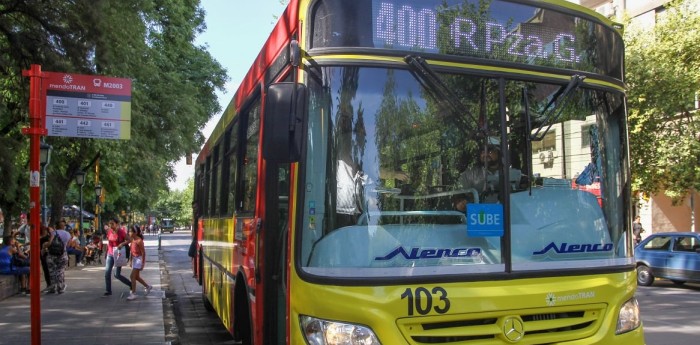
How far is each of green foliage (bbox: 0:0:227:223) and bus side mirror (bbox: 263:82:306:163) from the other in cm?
1106

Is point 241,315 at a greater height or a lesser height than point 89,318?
greater

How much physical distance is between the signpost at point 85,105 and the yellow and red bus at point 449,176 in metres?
5.18

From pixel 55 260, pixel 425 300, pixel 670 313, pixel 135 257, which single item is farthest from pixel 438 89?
pixel 55 260

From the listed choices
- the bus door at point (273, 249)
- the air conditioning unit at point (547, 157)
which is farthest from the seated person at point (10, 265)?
the air conditioning unit at point (547, 157)

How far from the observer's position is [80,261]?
24.4m

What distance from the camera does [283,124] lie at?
3.34 meters

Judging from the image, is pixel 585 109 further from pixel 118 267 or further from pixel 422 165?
pixel 118 267

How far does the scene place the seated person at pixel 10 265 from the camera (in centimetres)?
1291

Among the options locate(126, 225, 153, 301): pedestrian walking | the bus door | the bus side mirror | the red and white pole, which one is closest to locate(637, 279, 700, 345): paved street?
the bus door

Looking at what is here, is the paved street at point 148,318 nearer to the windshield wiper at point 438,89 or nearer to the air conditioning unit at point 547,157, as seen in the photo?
the air conditioning unit at point 547,157

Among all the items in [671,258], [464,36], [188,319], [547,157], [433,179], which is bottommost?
[188,319]

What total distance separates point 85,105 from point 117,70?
561 cm

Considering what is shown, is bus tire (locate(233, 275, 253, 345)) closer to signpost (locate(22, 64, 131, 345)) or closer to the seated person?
signpost (locate(22, 64, 131, 345))

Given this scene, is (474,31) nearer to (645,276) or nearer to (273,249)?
(273,249)
